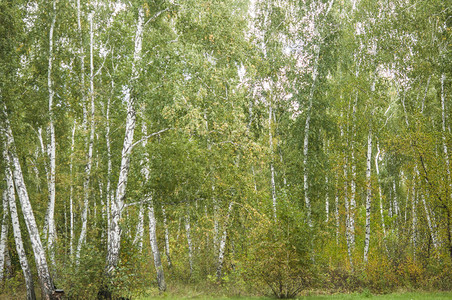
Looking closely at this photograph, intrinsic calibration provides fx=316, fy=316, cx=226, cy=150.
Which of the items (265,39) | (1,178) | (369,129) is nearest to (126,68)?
(1,178)

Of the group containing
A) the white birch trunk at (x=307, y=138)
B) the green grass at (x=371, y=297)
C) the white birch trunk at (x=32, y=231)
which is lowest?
the green grass at (x=371, y=297)

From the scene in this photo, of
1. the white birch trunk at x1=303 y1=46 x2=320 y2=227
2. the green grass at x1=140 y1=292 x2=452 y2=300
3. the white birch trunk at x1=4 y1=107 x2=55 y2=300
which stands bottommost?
the green grass at x1=140 y1=292 x2=452 y2=300

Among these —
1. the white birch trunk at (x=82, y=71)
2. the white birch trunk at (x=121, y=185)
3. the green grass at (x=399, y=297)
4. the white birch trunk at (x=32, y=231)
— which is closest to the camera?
the white birch trunk at (x=121, y=185)

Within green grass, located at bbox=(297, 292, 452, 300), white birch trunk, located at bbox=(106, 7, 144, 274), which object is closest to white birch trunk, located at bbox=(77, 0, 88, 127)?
white birch trunk, located at bbox=(106, 7, 144, 274)

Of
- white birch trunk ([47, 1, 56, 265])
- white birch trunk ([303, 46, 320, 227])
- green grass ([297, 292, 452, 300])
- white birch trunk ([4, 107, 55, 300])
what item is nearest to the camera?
white birch trunk ([4, 107, 55, 300])

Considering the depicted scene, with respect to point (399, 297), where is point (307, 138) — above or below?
above

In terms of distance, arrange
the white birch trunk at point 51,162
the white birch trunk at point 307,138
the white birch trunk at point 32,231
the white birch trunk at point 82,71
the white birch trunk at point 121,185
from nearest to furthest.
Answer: the white birch trunk at point 121,185, the white birch trunk at point 32,231, the white birch trunk at point 51,162, the white birch trunk at point 82,71, the white birch trunk at point 307,138

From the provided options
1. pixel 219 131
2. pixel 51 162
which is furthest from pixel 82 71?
pixel 219 131

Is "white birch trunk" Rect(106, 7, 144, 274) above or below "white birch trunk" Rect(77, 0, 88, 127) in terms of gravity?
below

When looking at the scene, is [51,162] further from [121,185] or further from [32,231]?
[121,185]

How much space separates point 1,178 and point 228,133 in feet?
28.7

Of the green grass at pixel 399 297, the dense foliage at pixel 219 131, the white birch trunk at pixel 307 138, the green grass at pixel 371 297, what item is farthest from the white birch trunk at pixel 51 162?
the white birch trunk at pixel 307 138

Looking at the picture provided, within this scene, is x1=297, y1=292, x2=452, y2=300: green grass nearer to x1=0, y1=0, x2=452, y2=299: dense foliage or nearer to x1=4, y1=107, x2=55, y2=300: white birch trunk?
x1=0, y1=0, x2=452, y2=299: dense foliage

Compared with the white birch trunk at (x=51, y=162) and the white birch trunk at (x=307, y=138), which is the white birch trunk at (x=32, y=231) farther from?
the white birch trunk at (x=307, y=138)
